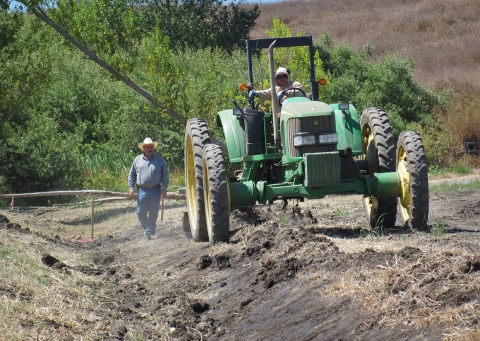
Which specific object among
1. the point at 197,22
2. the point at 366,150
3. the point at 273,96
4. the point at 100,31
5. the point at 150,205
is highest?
the point at 197,22

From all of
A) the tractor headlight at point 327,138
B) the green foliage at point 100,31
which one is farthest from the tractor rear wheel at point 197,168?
the green foliage at point 100,31

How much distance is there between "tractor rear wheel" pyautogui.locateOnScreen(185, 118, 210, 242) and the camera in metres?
10.5

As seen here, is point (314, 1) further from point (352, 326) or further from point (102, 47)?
point (352, 326)

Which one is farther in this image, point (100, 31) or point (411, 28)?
point (411, 28)

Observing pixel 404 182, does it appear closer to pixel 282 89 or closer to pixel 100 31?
pixel 282 89

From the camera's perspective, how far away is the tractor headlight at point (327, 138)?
980 cm

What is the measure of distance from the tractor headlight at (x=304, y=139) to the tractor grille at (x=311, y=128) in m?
0.05

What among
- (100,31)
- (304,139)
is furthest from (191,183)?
(100,31)

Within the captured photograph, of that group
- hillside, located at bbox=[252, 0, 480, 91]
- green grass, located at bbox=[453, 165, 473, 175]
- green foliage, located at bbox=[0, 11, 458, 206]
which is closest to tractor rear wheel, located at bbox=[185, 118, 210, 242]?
green foliage, located at bbox=[0, 11, 458, 206]

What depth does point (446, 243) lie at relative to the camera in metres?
8.38

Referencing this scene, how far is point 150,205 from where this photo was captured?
13305 millimetres

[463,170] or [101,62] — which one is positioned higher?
[101,62]

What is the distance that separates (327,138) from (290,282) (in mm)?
2763

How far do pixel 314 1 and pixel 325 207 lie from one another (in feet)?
171
